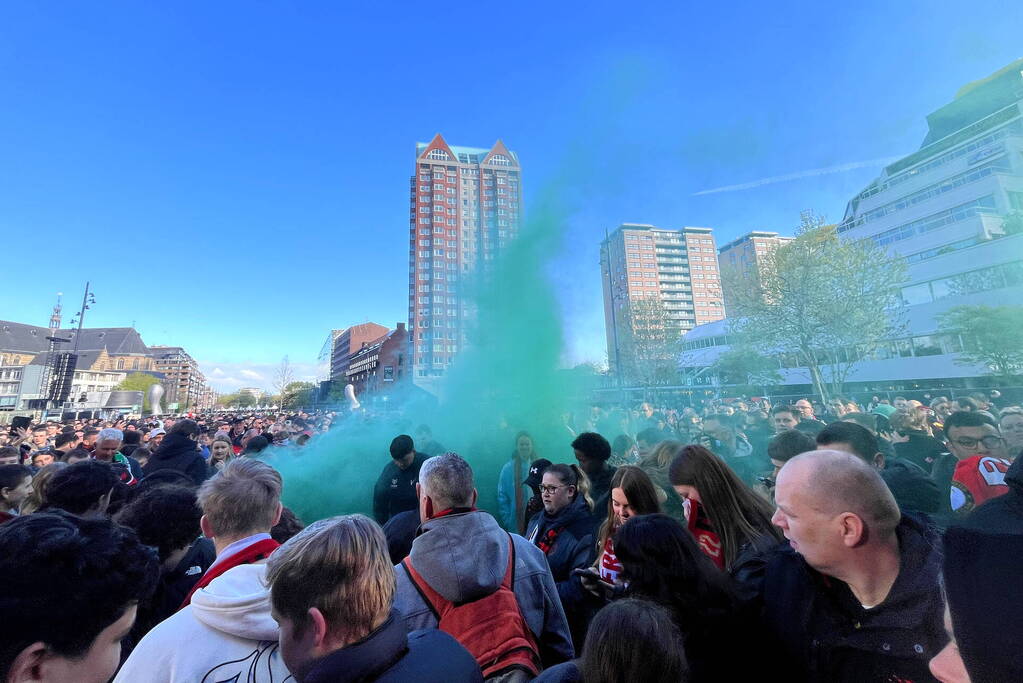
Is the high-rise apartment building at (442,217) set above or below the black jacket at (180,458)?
above

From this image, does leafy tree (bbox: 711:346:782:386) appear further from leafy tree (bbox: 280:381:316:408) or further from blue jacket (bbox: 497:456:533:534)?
leafy tree (bbox: 280:381:316:408)

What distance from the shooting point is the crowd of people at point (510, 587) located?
1055 millimetres

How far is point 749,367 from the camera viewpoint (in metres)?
22.9

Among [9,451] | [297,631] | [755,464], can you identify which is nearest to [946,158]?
[755,464]

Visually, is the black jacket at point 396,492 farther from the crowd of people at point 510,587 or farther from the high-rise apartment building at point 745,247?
the high-rise apartment building at point 745,247

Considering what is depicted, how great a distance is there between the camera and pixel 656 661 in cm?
115

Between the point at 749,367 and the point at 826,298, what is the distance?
5.99 m

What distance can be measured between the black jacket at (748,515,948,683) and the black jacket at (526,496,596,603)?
133 centimetres

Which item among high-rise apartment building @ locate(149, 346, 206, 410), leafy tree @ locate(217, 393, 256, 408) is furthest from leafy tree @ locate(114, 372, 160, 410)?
leafy tree @ locate(217, 393, 256, 408)

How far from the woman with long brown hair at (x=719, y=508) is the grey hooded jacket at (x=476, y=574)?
3.28ft

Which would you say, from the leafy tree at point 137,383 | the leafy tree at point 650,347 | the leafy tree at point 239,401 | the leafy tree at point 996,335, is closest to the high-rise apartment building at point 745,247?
the leafy tree at point 650,347

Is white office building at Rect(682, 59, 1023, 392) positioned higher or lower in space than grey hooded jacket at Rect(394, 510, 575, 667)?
higher

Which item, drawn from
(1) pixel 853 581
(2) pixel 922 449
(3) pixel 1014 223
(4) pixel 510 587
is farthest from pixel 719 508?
(3) pixel 1014 223

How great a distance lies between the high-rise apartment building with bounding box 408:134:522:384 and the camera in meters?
56.3
